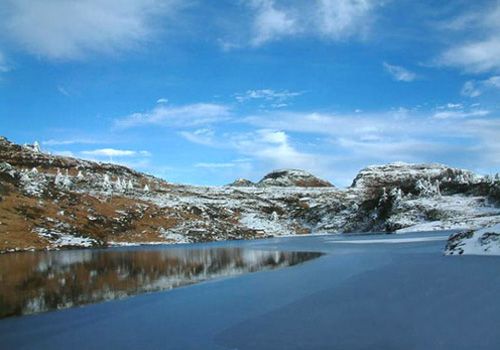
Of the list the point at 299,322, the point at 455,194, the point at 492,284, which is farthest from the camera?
the point at 455,194

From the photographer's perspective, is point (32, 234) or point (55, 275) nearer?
point (55, 275)

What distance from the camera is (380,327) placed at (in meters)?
17.7

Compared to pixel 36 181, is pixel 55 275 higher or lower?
lower

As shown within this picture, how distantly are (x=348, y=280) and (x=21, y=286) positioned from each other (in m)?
27.0

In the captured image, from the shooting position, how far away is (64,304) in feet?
92.8

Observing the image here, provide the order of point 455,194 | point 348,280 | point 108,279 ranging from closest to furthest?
point 348,280 < point 108,279 < point 455,194

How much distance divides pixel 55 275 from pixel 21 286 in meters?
8.63

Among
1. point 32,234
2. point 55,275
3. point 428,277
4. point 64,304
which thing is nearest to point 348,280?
point 428,277

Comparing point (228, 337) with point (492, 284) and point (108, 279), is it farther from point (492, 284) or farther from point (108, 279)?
point (108, 279)

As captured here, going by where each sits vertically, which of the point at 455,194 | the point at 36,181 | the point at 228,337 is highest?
the point at 36,181

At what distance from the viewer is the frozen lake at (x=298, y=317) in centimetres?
1645

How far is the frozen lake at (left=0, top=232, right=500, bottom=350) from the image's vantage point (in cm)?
1645

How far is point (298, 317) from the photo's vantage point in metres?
20.9

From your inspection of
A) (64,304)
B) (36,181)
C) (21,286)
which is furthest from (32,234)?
(64,304)
